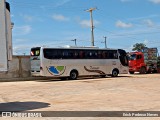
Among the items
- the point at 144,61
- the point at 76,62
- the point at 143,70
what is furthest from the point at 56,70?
the point at 144,61

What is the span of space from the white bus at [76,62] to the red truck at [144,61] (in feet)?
18.4

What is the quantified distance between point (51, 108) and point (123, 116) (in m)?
2.90

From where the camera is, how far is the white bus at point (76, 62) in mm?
27547

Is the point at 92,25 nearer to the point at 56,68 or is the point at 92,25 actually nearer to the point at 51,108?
the point at 56,68

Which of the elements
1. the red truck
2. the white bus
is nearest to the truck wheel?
the red truck

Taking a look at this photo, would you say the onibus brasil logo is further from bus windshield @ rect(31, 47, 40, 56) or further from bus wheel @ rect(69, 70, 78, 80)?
bus windshield @ rect(31, 47, 40, 56)

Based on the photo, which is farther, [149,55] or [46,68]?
[149,55]

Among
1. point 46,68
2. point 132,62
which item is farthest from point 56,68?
point 132,62

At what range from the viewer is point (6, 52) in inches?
440

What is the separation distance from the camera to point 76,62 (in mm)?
29672

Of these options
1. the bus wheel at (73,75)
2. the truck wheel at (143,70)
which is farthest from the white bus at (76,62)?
the truck wheel at (143,70)

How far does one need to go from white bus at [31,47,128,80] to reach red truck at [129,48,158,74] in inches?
220

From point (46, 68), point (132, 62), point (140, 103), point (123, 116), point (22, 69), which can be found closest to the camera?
point (123, 116)

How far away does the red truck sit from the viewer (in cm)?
3875
